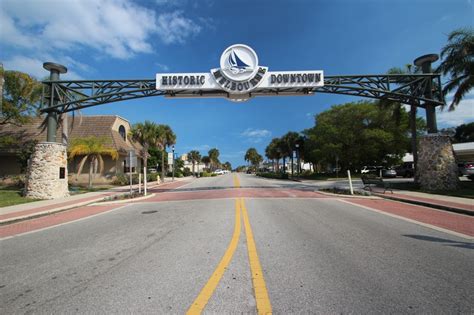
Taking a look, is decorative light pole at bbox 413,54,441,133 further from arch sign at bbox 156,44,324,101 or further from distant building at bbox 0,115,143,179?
distant building at bbox 0,115,143,179

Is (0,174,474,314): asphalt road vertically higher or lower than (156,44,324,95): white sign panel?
lower

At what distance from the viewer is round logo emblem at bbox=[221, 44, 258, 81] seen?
17.1m

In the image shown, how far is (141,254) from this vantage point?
190 inches

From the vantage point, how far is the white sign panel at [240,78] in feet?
55.7

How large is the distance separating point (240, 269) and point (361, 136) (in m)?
40.4

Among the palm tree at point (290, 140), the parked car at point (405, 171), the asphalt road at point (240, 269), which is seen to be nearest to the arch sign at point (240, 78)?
the asphalt road at point (240, 269)

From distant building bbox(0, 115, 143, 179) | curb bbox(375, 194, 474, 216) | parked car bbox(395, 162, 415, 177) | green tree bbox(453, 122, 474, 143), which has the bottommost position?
curb bbox(375, 194, 474, 216)

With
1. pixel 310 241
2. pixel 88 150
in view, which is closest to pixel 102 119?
pixel 88 150

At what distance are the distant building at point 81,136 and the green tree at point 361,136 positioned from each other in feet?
97.1

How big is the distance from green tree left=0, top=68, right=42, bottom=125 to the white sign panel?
13271 mm

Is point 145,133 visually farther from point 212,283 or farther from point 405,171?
point 405,171

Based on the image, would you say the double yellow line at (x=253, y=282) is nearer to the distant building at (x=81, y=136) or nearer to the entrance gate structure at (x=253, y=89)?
the entrance gate structure at (x=253, y=89)

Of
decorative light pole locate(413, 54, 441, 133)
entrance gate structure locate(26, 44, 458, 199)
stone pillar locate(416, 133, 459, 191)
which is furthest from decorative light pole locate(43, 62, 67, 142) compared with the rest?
decorative light pole locate(413, 54, 441, 133)

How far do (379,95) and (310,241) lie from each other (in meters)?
16.2
